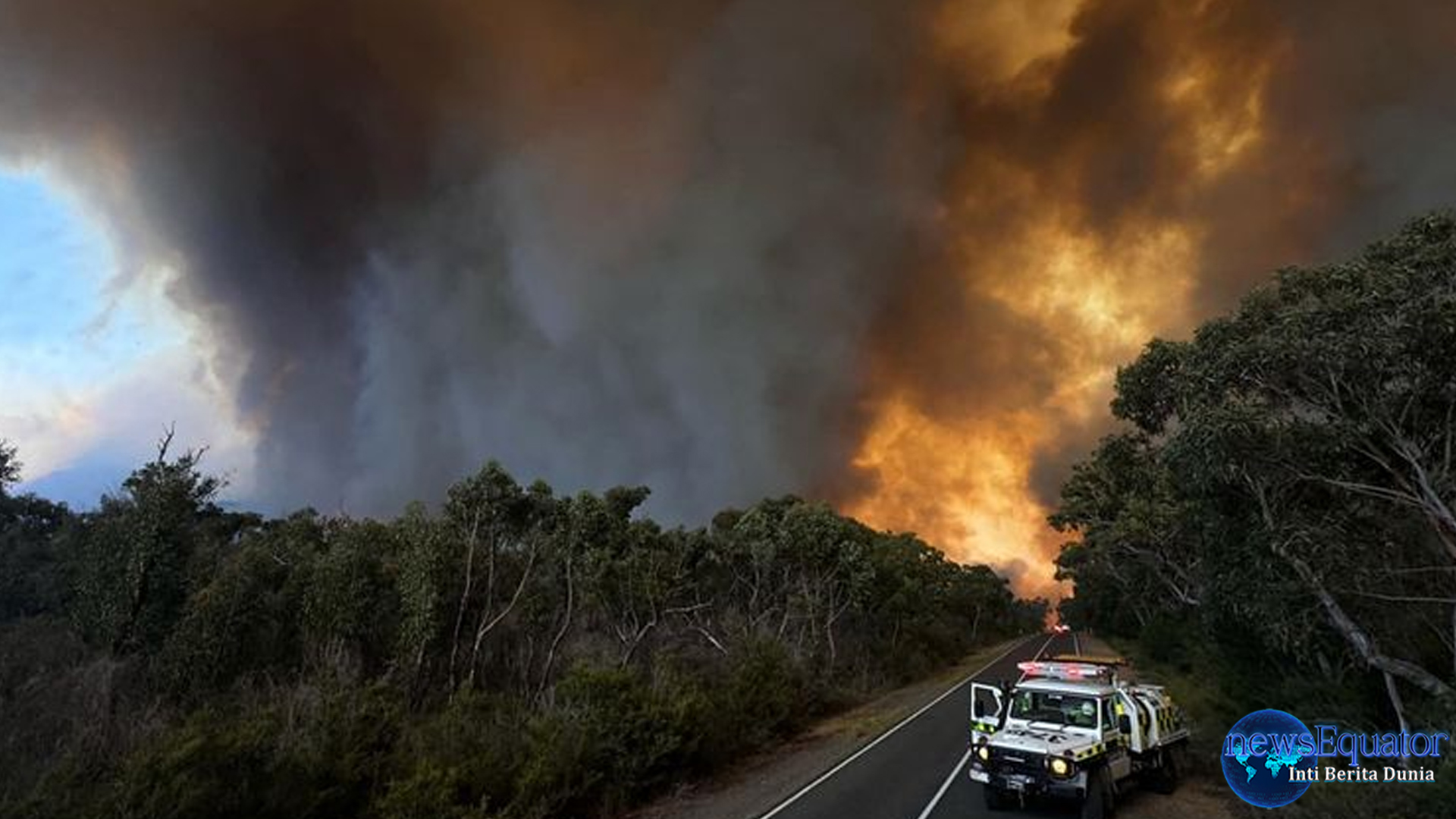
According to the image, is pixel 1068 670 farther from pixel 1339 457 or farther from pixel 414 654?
pixel 414 654

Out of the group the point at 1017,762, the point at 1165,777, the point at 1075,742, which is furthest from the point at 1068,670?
the point at 1017,762

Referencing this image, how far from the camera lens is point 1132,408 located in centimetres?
2038

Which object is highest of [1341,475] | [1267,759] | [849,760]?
[1341,475]

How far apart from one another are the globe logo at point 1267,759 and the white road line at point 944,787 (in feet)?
16.5

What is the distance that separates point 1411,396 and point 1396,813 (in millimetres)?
7071

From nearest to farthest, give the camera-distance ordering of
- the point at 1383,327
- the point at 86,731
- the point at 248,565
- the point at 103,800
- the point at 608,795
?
1. the point at 103,800
2. the point at 86,731
3. the point at 1383,327
4. the point at 608,795
5. the point at 248,565

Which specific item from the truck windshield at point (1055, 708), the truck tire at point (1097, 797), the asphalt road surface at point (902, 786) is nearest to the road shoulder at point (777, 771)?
the asphalt road surface at point (902, 786)

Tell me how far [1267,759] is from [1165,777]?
6.00ft

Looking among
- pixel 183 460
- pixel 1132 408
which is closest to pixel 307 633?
pixel 183 460

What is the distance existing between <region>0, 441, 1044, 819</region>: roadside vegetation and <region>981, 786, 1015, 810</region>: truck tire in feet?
23.0

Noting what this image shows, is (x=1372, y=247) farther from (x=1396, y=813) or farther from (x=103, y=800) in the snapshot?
(x=103, y=800)

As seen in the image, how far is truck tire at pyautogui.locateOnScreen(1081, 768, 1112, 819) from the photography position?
12250mm

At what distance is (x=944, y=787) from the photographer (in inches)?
621

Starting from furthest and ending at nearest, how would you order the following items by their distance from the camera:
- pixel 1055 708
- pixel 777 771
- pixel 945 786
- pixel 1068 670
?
pixel 777 771, pixel 1068 670, pixel 945 786, pixel 1055 708
